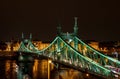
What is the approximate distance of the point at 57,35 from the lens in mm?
38281

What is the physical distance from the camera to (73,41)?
38.9m

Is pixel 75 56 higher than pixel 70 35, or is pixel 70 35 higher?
pixel 70 35

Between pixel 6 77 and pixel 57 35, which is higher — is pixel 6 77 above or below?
below

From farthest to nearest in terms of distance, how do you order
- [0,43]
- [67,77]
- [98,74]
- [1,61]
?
[0,43] < [1,61] < [67,77] < [98,74]

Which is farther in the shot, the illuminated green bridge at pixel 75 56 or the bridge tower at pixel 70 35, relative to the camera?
the bridge tower at pixel 70 35

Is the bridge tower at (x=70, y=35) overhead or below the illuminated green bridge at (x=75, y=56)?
overhead

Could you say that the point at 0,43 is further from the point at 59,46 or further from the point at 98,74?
the point at 98,74

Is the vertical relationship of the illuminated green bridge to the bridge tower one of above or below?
below

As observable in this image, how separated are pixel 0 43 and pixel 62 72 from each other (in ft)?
208

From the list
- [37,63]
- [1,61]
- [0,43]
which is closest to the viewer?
[37,63]

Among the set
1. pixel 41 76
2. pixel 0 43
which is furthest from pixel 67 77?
pixel 0 43

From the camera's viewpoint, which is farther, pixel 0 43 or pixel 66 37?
pixel 0 43

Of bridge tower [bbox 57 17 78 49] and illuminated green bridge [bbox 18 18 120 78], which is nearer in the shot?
illuminated green bridge [bbox 18 18 120 78]

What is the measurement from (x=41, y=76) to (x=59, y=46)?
4803mm
